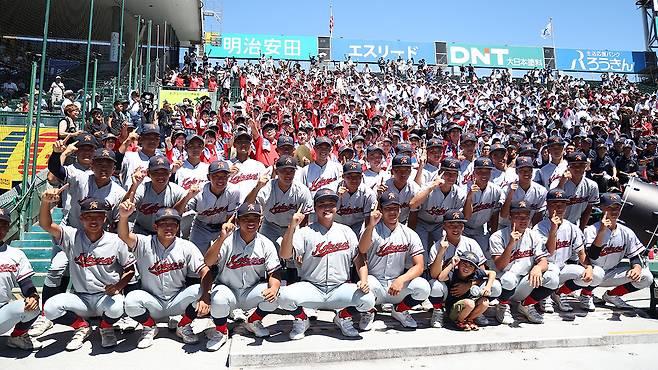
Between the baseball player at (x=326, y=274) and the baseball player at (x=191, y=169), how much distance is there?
71.4 inches

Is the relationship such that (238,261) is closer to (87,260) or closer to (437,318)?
(87,260)

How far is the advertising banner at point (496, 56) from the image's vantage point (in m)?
35.8

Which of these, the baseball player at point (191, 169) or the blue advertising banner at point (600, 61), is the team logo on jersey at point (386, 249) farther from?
the blue advertising banner at point (600, 61)

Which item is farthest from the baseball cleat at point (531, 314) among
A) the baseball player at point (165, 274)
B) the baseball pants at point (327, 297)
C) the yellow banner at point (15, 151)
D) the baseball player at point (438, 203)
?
the yellow banner at point (15, 151)

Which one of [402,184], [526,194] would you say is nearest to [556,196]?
[526,194]

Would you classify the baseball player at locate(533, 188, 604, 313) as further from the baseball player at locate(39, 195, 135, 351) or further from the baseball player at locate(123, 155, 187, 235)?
the baseball player at locate(39, 195, 135, 351)

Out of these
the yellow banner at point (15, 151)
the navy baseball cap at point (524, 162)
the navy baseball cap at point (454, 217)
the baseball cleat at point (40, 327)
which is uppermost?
the yellow banner at point (15, 151)

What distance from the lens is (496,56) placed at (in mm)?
36125

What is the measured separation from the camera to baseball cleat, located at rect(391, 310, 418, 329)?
5.51 metres

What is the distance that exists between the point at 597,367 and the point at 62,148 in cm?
640

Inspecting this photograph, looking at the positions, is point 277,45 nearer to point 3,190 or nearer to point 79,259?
point 3,190

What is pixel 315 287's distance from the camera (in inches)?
208

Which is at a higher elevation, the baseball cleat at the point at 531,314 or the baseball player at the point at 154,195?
the baseball player at the point at 154,195

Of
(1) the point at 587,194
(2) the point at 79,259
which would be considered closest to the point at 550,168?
(1) the point at 587,194
